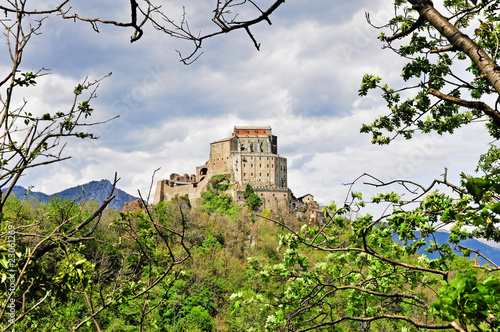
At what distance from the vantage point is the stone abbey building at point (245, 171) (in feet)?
205

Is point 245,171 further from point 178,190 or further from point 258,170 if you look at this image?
point 178,190

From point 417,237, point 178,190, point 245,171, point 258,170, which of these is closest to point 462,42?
point 417,237

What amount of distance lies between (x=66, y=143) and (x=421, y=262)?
11.9ft

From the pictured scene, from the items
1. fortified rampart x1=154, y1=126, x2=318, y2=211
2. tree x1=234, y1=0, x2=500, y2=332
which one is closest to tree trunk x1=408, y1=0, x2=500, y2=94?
tree x1=234, y1=0, x2=500, y2=332

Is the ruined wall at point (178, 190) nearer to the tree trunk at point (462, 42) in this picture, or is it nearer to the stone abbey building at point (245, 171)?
the stone abbey building at point (245, 171)

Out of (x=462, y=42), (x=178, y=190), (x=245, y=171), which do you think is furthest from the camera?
(x=178, y=190)

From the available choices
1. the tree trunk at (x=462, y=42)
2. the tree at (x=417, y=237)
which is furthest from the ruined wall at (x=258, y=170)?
the tree trunk at (x=462, y=42)

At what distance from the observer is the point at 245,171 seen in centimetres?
6488

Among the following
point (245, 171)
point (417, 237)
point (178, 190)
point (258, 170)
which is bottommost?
point (417, 237)

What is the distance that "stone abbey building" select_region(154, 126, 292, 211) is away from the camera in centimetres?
6234

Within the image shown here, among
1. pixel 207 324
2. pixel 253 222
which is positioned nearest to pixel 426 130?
pixel 207 324

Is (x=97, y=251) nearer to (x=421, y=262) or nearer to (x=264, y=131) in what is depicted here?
(x=421, y=262)

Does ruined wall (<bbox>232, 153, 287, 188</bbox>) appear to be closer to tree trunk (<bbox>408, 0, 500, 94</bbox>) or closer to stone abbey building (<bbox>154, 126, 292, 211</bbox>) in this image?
stone abbey building (<bbox>154, 126, 292, 211</bbox>)

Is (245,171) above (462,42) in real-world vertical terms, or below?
above
